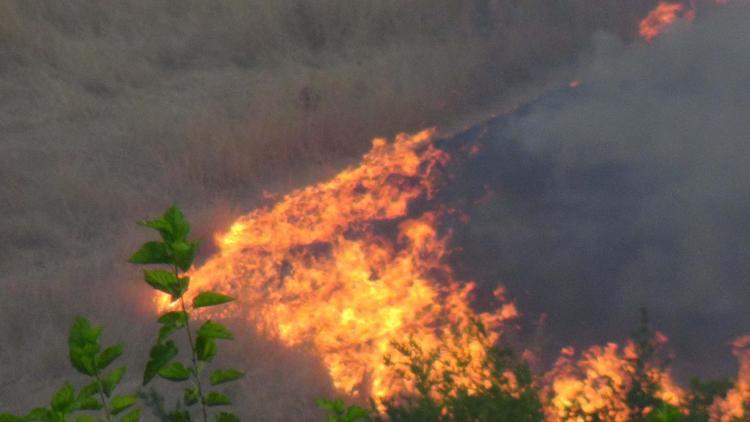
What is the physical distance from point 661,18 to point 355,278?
352 centimetres

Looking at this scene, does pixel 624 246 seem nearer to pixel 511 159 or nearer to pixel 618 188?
pixel 618 188

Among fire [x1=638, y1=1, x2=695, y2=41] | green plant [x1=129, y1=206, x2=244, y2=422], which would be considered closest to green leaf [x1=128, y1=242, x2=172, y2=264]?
green plant [x1=129, y1=206, x2=244, y2=422]

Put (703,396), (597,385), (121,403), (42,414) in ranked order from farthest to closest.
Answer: (597,385) → (703,396) → (121,403) → (42,414)

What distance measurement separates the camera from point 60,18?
19.7 feet

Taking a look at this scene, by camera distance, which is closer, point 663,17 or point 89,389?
point 89,389

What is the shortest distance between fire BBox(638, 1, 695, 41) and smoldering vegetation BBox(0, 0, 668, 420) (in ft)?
0.82

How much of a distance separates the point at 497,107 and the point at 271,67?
1.74 meters

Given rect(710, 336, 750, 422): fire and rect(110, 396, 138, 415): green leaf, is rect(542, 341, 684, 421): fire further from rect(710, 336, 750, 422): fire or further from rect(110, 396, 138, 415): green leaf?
rect(110, 396, 138, 415): green leaf

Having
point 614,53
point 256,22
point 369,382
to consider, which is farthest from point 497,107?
point 369,382

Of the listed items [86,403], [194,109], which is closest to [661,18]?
[194,109]

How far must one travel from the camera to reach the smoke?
2615mm

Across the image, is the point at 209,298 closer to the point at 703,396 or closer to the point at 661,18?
the point at 703,396

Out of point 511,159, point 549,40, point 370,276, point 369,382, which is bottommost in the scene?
point 369,382

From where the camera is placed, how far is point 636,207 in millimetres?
2939
